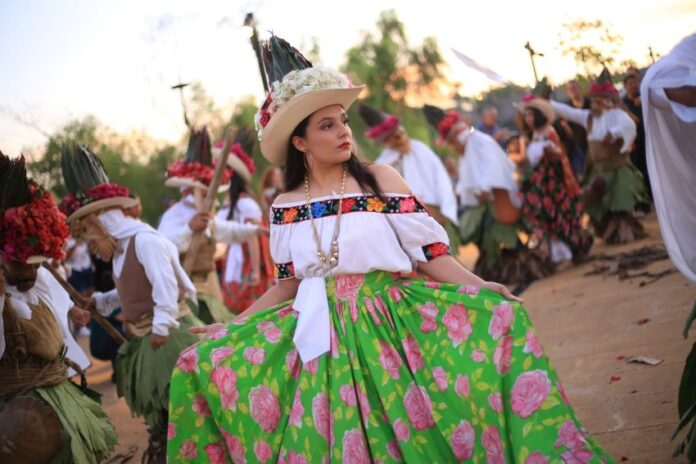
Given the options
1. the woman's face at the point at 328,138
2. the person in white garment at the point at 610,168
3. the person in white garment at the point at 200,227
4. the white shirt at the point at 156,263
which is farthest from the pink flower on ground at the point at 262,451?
the person in white garment at the point at 610,168

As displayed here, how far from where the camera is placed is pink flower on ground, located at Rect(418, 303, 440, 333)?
133 inches

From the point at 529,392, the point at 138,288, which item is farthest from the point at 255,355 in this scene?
the point at 138,288

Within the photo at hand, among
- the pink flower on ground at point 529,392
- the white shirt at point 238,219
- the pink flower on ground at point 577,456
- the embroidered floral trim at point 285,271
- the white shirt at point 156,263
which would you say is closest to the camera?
the pink flower on ground at point 577,456

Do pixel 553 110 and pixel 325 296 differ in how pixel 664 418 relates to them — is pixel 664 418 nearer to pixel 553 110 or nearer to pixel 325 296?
pixel 325 296

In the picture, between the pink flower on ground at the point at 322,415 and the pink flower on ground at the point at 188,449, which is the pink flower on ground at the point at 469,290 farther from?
the pink flower on ground at the point at 188,449

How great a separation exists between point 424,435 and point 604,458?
2.22 feet

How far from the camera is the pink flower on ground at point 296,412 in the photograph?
11.1 ft

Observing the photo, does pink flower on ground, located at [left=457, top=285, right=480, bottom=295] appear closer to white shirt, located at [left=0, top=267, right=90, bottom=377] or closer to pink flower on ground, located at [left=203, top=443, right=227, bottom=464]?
pink flower on ground, located at [left=203, top=443, right=227, bottom=464]

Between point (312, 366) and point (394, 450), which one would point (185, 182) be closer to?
point (312, 366)

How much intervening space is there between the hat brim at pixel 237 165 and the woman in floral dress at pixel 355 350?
5412mm

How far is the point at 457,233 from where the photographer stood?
11094 mm

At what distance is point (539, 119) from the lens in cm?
1035

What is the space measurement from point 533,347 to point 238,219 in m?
6.61

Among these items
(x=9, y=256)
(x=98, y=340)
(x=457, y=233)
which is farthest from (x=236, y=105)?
(x=9, y=256)
